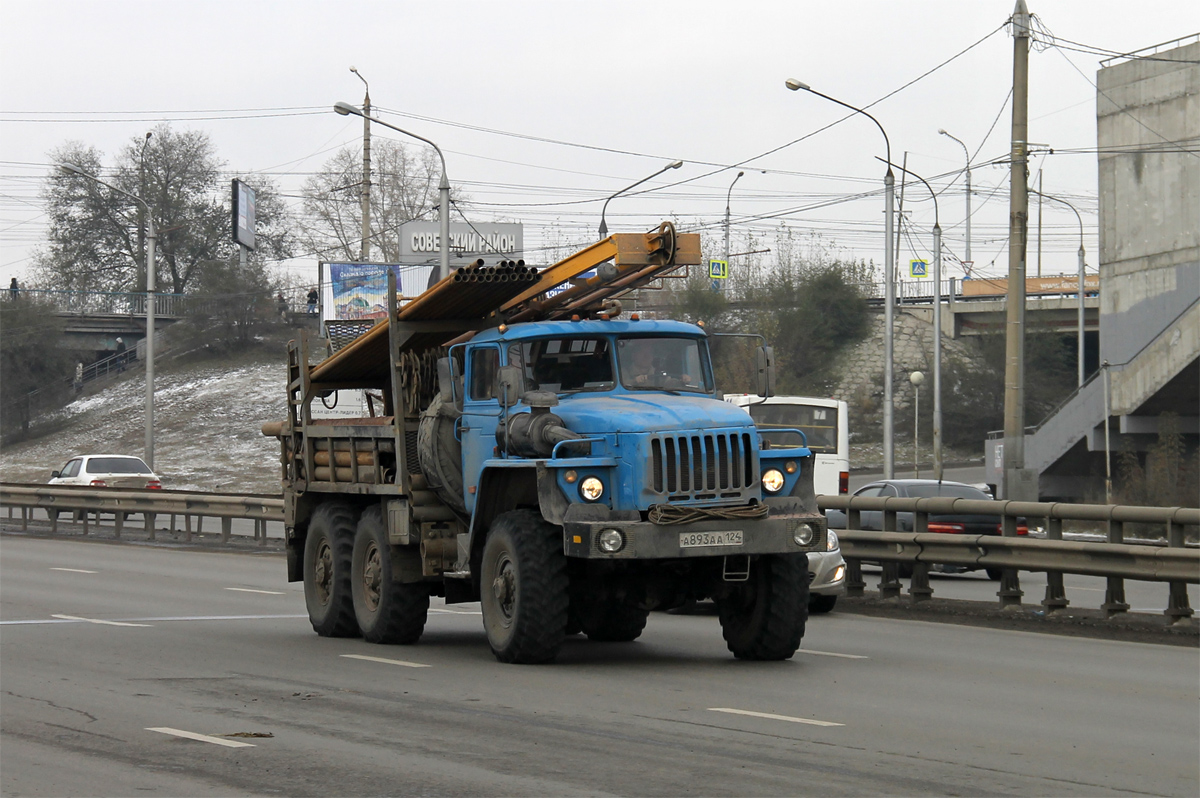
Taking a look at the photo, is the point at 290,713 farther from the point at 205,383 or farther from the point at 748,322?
the point at 205,383

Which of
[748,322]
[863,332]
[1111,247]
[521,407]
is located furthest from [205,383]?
[521,407]

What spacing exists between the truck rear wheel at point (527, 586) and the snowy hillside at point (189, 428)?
41.4 metres

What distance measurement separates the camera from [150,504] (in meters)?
30.0

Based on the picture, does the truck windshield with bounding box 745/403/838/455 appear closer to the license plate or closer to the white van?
the white van

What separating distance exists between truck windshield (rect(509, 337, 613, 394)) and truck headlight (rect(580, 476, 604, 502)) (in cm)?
123

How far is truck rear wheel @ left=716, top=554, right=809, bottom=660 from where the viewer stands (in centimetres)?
1170

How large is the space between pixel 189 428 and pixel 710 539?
60.5 meters

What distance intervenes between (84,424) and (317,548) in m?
59.9

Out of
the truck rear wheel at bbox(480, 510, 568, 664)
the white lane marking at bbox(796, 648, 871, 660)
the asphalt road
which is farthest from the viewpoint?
the white lane marking at bbox(796, 648, 871, 660)

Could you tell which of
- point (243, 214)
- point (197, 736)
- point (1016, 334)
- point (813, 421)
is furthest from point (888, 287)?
point (243, 214)

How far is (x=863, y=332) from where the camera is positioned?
76.6m

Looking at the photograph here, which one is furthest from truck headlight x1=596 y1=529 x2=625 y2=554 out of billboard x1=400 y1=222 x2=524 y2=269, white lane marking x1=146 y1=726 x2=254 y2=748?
billboard x1=400 y1=222 x2=524 y2=269

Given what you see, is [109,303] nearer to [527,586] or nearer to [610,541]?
[527,586]

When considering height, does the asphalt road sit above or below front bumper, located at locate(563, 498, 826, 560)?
below
